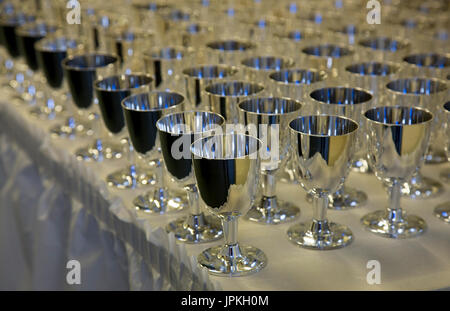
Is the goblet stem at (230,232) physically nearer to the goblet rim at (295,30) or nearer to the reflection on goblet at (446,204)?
the reflection on goblet at (446,204)

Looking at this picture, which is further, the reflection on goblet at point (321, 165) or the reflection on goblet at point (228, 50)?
the reflection on goblet at point (228, 50)

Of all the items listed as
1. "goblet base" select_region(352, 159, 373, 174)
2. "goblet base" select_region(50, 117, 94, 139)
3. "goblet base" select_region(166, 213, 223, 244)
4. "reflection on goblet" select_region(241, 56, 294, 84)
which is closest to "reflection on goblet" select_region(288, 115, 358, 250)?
"goblet base" select_region(166, 213, 223, 244)

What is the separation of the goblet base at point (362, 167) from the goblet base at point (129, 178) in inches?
13.0

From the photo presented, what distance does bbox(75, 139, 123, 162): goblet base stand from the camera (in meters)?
1.13

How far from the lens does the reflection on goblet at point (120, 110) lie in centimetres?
96

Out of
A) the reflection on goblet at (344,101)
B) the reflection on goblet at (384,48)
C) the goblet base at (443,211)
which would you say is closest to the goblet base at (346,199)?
the reflection on goblet at (344,101)

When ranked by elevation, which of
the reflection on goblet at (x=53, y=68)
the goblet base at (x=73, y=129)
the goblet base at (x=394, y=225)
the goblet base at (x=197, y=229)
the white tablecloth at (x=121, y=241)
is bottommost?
the white tablecloth at (x=121, y=241)

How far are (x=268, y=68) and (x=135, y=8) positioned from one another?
2.68 ft

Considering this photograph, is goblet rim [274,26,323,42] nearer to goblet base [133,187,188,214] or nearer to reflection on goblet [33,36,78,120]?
reflection on goblet [33,36,78,120]

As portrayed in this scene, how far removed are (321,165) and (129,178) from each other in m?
0.39

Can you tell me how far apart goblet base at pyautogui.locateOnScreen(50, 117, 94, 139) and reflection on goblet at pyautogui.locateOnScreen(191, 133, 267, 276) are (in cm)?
54

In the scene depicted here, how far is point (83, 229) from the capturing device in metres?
1.16

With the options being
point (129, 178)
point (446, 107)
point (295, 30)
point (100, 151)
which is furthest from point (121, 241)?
point (295, 30)
